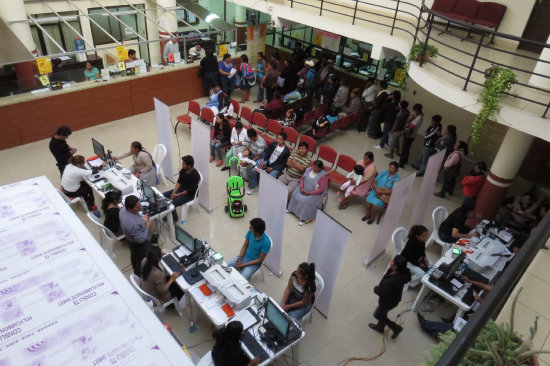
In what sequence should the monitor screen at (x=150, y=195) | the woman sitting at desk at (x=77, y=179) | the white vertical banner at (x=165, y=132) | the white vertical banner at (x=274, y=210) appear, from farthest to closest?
the white vertical banner at (x=165, y=132)
the woman sitting at desk at (x=77, y=179)
the monitor screen at (x=150, y=195)
the white vertical banner at (x=274, y=210)

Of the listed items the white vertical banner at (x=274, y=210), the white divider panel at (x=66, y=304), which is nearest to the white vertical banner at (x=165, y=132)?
the white vertical banner at (x=274, y=210)

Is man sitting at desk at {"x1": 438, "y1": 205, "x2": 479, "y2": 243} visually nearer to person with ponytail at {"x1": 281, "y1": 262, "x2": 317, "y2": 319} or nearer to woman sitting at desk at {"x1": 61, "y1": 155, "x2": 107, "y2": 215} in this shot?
person with ponytail at {"x1": 281, "y1": 262, "x2": 317, "y2": 319}

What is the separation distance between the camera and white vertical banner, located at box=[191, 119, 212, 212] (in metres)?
7.34

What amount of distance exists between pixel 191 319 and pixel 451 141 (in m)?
6.72

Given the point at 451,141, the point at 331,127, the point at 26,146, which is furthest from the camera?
the point at 331,127

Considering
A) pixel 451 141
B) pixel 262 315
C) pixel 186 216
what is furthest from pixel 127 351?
pixel 451 141

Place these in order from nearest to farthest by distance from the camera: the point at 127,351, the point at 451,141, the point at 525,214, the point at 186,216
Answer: the point at 127,351 < the point at 525,214 < the point at 186,216 < the point at 451,141

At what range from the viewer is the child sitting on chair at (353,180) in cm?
814

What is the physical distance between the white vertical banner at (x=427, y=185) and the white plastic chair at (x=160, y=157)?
16.9 feet

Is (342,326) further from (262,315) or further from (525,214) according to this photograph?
(525,214)

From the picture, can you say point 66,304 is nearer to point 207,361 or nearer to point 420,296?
point 207,361

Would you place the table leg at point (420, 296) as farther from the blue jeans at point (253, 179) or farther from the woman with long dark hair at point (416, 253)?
the blue jeans at point (253, 179)

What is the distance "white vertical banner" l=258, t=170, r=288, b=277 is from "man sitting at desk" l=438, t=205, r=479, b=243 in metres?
3.05

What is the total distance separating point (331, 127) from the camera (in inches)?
417
